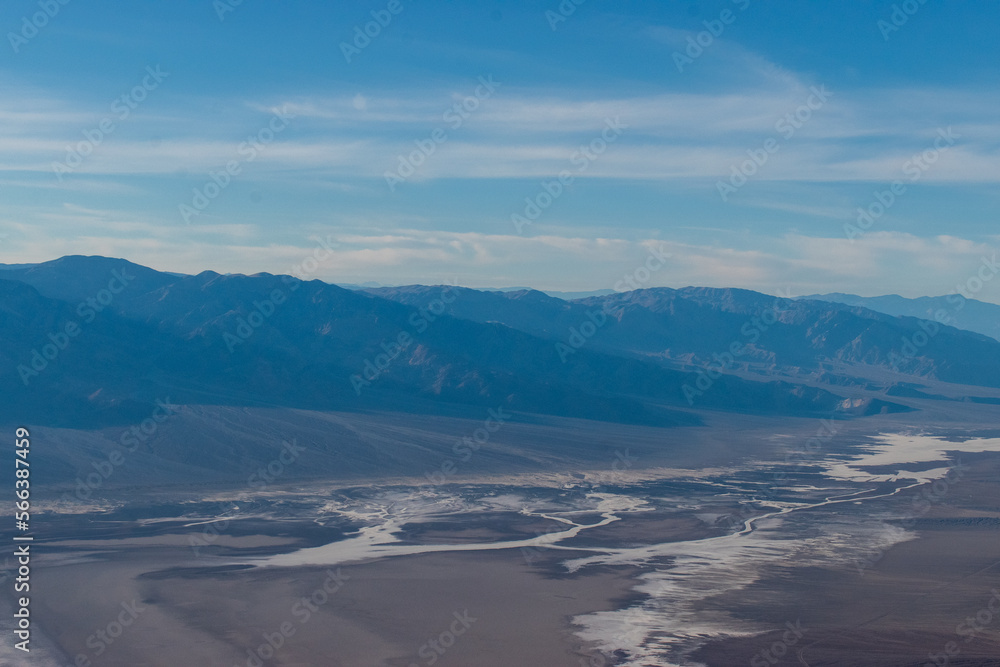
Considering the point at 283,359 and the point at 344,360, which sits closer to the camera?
the point at 283,359

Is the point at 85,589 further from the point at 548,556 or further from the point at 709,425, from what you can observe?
the point at 709,425

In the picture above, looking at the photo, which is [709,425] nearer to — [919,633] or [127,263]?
[919,633]

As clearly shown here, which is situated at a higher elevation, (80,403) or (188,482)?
(80,403)

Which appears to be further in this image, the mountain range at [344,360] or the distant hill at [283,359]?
the mountain range at [344,360]

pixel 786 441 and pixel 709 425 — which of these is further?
pixel 709 425

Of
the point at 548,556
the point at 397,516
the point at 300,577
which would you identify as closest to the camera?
the point at 300,577

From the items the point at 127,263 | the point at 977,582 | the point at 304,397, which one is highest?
the point at 127,263

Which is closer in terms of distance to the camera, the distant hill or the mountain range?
the distant hill

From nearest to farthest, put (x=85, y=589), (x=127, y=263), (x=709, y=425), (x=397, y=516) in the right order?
(x=85, y=589) < (x=397, y=516) < (x=709, y=425) < (x=127, y=263)

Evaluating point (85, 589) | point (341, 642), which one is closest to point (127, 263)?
point (85, 589)
